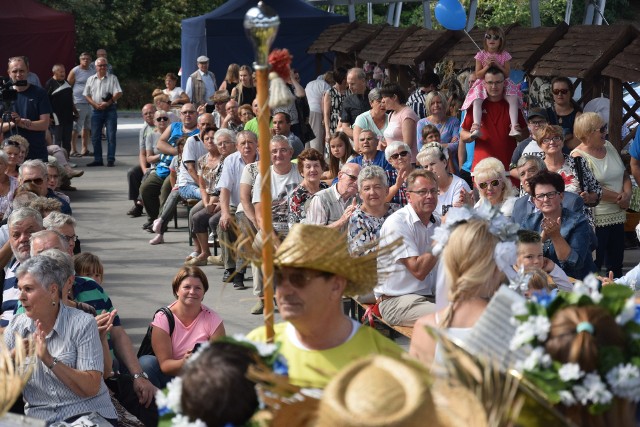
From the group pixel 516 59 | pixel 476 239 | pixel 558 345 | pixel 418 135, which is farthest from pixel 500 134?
pixel 558 345

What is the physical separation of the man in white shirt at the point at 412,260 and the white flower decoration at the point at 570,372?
14.5ft

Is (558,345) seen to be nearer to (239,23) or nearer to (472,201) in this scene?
(472,201)

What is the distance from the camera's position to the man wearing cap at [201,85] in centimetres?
2136

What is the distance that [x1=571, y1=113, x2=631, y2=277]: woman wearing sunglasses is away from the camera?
9.90 meters

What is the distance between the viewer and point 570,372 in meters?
3.26

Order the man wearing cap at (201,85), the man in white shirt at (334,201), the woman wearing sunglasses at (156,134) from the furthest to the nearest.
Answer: the man wearing cap at (201,85) < the woman wearing sunglasses at (156,134) < the man in white shirt at (334,201)

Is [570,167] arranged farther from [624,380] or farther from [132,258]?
[624,380]

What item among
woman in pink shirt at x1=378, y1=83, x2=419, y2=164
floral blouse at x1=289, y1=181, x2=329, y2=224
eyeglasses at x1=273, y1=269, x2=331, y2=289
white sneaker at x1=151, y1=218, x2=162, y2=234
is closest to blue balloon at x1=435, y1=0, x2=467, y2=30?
woman in pink shirt at x1=378, y1=83, x2=419, y2=164

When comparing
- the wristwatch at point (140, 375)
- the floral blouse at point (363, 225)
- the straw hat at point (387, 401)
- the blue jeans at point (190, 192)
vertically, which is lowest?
the blue jeans at point (190, 192)

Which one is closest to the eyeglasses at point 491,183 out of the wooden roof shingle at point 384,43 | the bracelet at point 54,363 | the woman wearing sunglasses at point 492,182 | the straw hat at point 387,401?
the woman wearing sunglasses at point 492,182

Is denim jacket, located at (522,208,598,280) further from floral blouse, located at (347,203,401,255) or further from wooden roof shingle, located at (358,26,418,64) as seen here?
wooden roof shingle, located at (358,26,418,64)

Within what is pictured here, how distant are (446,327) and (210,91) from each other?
700 inches

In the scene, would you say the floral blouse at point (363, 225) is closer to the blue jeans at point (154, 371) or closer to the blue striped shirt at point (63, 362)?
the blue jeans at point (154, 371)

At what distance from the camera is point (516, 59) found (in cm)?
1334
